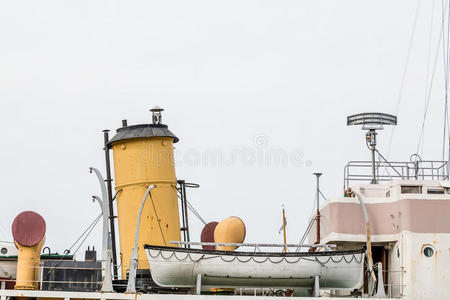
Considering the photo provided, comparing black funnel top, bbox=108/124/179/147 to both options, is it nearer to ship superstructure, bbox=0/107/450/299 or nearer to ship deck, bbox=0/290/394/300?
ship superstructure, bbox=0/107/450/299

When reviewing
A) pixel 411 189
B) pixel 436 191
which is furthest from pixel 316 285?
pixel 436 191

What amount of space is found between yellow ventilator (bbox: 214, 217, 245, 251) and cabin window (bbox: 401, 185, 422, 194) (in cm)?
536

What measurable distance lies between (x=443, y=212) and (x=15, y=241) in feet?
44.3

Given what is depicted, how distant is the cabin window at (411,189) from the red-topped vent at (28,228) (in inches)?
457

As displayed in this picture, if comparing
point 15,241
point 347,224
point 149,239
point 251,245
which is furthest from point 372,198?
point 15,241

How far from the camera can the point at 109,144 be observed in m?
33.3

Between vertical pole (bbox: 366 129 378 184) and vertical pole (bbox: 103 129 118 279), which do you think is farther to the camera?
vertical pole (bbox: 103 129 118 279)

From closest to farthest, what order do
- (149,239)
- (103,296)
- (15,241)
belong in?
(103,296), (15,241), (149,239)

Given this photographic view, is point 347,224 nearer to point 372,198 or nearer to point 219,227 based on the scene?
point 372,198

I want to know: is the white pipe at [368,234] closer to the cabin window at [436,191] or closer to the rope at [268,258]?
the rope at [268,258]

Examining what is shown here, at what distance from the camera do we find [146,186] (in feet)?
105

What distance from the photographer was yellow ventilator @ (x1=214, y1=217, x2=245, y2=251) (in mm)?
30953

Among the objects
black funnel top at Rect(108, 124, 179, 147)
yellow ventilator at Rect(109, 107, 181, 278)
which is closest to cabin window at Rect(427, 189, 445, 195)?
yellow ventilator at Rect(109, 107, 181, 278)

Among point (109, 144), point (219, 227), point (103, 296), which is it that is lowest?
point (103, 296)
